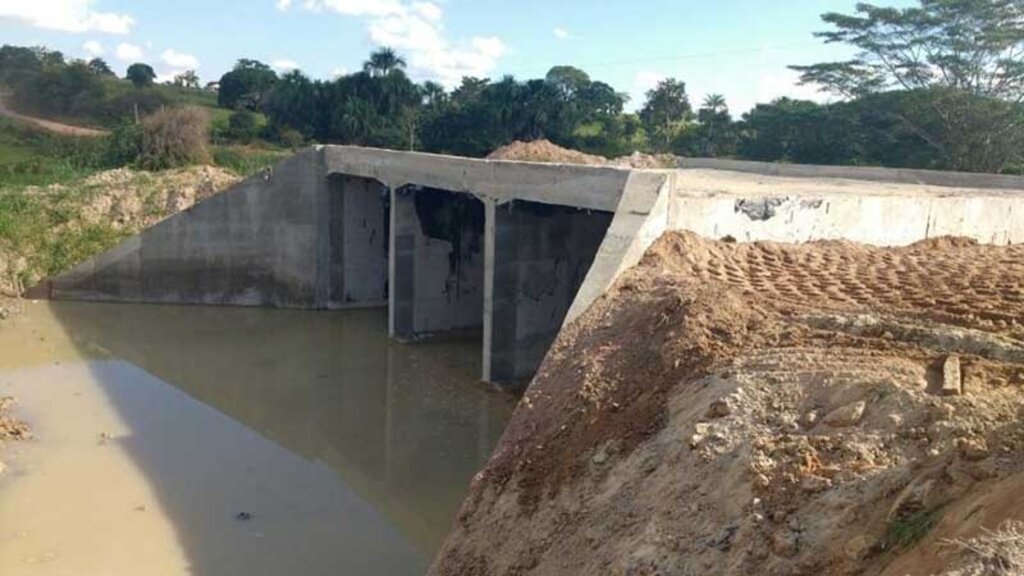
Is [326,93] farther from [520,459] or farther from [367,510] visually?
[520,459]

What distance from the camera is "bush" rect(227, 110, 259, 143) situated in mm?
39812

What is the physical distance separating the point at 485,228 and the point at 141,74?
54.1 meters

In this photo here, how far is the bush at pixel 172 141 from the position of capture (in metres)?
27.5

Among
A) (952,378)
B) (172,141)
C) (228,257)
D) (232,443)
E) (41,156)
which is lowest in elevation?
(232,443)

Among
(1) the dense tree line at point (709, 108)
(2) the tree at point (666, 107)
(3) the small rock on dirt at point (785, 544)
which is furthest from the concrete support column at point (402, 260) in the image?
(2) the tree at point (666, 107)

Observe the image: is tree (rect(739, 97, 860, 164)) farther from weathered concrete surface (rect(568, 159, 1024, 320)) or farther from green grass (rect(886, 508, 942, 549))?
green grass (rect(886, 508, 942, 549))

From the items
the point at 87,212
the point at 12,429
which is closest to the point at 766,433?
the point at 12,429

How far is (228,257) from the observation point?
21.0 m

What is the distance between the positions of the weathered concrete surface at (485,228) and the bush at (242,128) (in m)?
20.0

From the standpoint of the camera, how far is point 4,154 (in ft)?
104

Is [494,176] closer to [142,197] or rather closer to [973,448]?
[973,448]

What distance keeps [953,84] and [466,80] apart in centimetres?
3099

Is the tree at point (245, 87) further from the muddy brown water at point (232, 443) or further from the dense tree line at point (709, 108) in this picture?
the muddy brown water at point (232, 443)

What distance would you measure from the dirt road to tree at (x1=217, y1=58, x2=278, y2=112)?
934 centimetres
